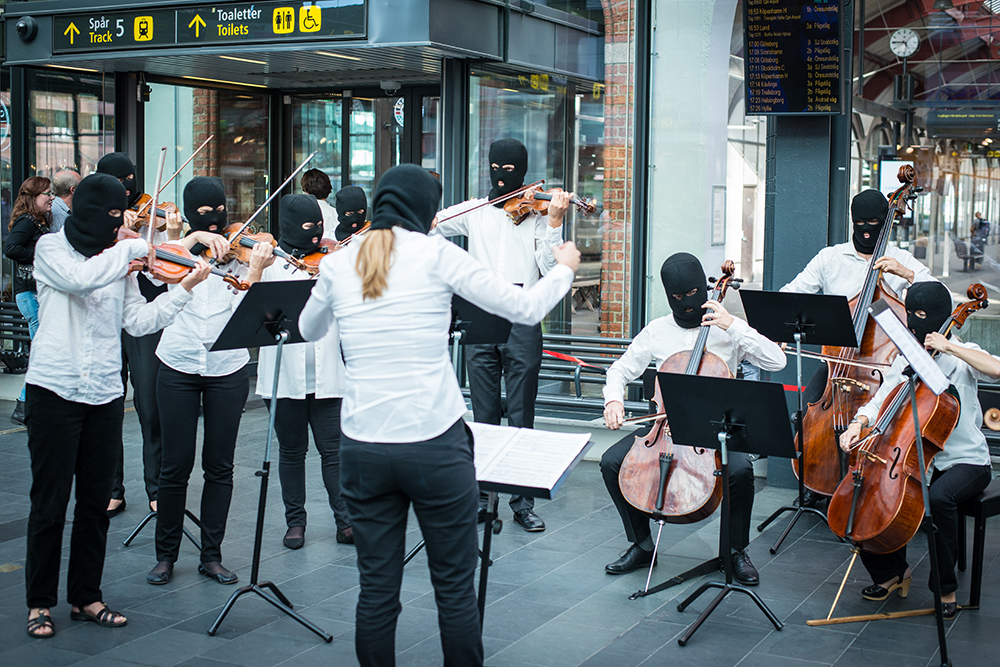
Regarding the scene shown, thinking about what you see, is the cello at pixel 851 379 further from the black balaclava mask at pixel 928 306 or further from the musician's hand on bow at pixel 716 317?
the musician's hand on bow at pixel 716 317

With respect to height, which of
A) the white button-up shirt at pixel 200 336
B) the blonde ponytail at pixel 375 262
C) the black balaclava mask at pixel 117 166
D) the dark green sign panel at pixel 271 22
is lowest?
the white button-up shirt at pixel 200 336

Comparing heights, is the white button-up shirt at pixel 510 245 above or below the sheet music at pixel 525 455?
above

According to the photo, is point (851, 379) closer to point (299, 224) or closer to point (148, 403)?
point (299, 224)

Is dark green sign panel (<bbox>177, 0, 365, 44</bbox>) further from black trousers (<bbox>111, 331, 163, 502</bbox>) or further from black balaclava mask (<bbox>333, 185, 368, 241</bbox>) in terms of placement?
black trousers (<bbox>111, 331, 163, 502</bbox>)

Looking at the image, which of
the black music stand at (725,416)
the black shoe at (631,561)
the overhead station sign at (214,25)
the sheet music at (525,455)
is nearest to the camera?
the sheet music at (525,455)

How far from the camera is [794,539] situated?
518 centimetres

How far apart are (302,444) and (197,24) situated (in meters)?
3.14

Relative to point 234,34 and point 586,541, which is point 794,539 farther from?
point 234,34

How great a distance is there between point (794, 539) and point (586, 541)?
1.01 m

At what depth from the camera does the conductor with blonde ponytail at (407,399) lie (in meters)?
2.77

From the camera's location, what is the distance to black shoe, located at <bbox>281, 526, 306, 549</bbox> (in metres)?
4.90

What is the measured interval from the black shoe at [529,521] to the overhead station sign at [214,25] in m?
2.89

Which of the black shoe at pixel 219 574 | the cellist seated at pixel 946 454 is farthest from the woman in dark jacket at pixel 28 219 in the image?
the cellist seated at pixel 946 454

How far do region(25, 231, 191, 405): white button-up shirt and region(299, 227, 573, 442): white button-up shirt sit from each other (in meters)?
1.22
